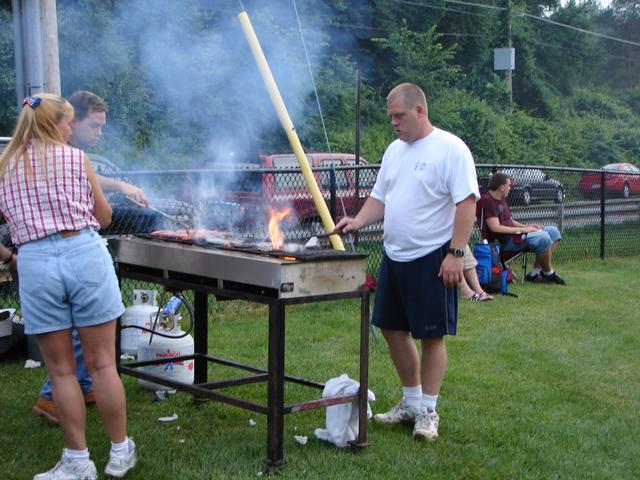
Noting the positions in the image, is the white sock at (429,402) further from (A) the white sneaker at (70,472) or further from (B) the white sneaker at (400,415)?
(A) the white sneaker at (70,472)

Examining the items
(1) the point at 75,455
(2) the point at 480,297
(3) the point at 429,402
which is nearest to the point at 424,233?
(3) the point at 429,402

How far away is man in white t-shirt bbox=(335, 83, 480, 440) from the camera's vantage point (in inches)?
187

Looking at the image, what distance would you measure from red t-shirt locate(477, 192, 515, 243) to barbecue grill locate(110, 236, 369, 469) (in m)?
5.89

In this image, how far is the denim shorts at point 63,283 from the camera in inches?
154

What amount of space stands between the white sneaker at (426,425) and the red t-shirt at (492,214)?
5.85m

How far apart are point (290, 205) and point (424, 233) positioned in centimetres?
432

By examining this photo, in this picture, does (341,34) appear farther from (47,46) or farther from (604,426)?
(604,426)

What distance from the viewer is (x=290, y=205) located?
9.06m

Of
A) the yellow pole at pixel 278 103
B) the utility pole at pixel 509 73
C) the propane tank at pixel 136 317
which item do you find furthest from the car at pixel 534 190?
the utility pole at pixel 509 73

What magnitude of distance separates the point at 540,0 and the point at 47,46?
4897cm

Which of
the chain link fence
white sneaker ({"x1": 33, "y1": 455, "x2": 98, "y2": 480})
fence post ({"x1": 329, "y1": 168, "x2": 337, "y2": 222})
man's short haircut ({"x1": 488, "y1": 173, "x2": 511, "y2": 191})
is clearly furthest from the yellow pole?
man's short haircut ({"x1": 488, "y1": 173, "x2": 511, "y2": 191})

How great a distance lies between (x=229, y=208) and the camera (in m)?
7.86

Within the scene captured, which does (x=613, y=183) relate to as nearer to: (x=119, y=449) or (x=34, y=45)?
(x=34, y=45)

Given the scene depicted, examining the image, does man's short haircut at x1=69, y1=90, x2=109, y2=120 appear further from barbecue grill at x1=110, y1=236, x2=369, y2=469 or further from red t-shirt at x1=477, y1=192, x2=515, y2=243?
red t-shirt at x1=477, y1=192, x2=515, y2=243
